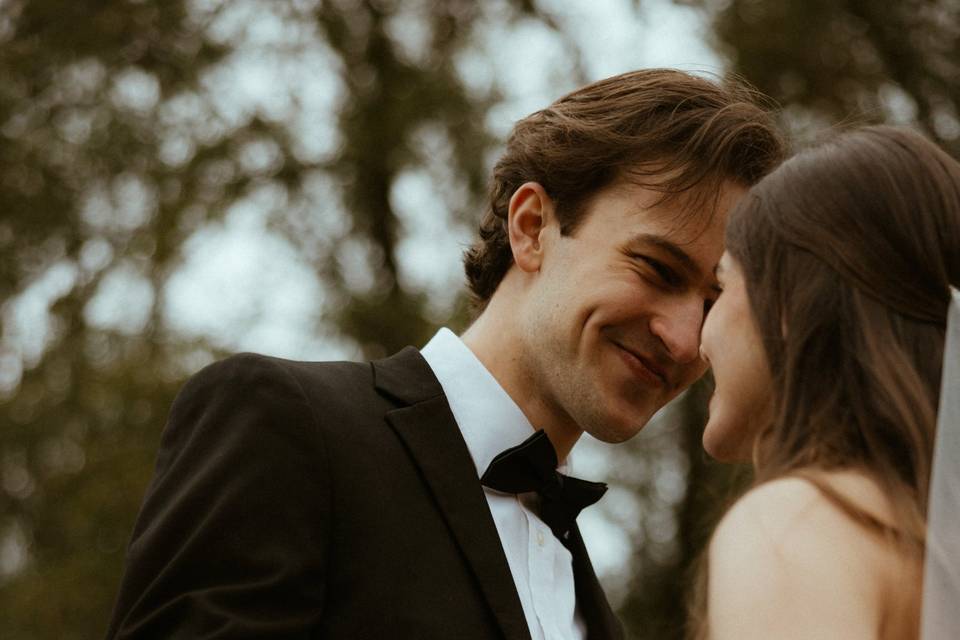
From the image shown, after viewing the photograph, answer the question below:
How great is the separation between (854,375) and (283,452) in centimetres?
117

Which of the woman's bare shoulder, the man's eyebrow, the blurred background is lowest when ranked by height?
the blurred background

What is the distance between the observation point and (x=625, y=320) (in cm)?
326

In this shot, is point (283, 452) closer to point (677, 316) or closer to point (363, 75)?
point (677, 316)

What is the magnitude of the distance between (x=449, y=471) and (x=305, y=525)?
0.42 metres

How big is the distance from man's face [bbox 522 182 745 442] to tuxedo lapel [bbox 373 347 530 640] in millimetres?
363

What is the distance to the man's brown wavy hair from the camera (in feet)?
11.2

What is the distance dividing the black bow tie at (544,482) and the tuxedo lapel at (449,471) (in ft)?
0.49

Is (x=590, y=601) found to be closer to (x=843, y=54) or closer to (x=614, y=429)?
(x=614, y=429)

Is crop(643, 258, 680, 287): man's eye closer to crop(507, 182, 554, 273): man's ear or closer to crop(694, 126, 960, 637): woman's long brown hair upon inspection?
crop(507, 182, 554, 273): man's ear

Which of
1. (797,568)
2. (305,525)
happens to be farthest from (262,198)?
(797,568)

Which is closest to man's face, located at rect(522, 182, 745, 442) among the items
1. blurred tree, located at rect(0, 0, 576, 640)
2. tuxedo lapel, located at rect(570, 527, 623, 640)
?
tuxedo lapel, located at rect(570, 527, 623, 640)

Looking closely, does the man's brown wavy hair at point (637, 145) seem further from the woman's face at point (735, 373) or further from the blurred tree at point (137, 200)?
the blurred tree at point (137, 200)

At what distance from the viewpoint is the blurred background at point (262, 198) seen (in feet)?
28.1

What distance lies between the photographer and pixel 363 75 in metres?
9.99
